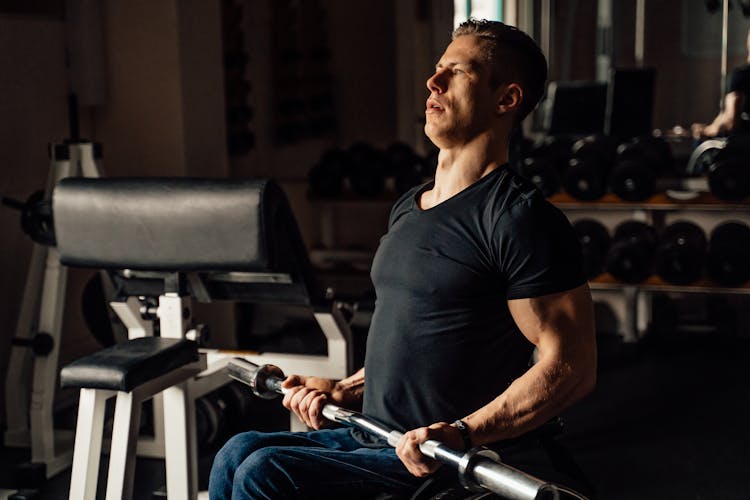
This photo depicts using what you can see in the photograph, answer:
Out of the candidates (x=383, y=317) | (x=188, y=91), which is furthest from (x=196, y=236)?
(x=188, y=91)

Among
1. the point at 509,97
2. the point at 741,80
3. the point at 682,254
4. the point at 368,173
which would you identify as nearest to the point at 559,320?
the point at 509,97

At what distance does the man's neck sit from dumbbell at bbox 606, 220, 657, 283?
2767mm

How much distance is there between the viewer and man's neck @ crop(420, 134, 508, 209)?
1408mm

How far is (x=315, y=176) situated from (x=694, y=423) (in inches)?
89.0

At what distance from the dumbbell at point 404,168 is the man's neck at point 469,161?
3076 mm

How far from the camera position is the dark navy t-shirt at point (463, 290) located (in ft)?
4.19

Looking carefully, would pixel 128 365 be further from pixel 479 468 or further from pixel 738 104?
pixel 738 104

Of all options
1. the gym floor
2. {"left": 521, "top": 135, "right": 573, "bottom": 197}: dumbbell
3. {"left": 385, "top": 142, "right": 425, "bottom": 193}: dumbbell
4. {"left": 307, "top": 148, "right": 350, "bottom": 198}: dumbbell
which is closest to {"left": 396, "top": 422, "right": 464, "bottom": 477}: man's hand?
the gym floor

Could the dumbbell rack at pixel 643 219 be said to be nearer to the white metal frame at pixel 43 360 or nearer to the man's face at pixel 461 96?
the white metal frame at pixel 43 360

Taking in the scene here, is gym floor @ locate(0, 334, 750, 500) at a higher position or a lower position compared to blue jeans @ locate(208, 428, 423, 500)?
lower

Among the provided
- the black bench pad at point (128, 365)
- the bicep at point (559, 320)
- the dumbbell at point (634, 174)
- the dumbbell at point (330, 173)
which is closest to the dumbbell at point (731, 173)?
Answer: the dumbbell at point (634, 174)

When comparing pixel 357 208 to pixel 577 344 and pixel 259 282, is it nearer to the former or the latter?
pixel 259 282

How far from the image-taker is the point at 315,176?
4.71 metres

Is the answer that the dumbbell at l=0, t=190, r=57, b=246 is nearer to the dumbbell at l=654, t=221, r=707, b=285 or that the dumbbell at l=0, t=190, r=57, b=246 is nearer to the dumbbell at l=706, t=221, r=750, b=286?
the dumbbell at l=654, t=221, r=707, b=285
